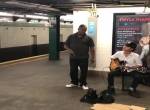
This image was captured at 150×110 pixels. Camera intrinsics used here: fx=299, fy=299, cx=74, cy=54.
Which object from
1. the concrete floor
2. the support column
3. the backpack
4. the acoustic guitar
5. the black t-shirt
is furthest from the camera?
the support column

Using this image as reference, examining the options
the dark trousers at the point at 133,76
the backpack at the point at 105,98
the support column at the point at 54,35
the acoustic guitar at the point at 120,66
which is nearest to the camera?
the backpack at the point at 105,98

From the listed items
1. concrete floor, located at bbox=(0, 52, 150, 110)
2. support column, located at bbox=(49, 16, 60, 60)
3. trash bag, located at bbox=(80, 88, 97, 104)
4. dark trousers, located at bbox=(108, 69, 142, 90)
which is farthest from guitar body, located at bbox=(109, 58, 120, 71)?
support column, located at bbox=(49, 16, 60, 60)

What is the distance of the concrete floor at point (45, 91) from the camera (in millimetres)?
5793

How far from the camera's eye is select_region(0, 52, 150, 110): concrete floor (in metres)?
5.79

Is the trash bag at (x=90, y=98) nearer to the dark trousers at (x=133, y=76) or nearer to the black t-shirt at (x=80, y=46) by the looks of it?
the dark trousers at (x=133, y=76)

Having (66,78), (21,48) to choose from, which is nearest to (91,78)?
(66,78)

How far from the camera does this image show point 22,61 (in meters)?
12.8

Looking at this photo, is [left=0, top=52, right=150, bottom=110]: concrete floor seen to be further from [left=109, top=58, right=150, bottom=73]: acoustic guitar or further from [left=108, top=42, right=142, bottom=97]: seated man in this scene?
[left=109, top=58, right=150, bottom=73]: acoustic guitar

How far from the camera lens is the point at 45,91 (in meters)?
6.98

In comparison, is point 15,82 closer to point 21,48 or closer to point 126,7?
point 126,7

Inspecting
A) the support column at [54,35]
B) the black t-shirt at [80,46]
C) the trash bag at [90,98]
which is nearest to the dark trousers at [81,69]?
the black t-shirt at [80,46]

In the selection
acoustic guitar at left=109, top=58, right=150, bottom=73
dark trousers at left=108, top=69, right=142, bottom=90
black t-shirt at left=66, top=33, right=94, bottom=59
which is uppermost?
black t-shirt at left=66, top=33, right=94, bottom=59

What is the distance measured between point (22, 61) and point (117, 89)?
6426 millimetres

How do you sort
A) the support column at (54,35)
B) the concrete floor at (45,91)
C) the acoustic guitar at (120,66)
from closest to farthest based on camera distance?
Result: the concrete floor at (45,91)
the acoustic guitar at (120,66)
the support column at (54,35)
